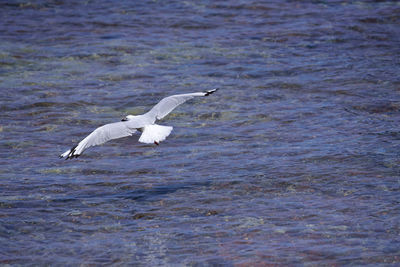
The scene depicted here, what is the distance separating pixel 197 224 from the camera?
7598mm

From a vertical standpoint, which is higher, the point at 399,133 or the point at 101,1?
the point at 101,1

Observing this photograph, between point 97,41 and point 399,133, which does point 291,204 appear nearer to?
point 399,133

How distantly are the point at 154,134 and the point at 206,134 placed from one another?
7.65 ft

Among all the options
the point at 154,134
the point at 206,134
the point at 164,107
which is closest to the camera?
the point at 154,134

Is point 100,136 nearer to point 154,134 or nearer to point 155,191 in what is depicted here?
point 154,134

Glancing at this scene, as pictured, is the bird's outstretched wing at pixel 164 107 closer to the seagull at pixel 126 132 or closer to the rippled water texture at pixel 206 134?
the seagull at pixel 126 132

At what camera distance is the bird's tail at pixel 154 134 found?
8.23 metres

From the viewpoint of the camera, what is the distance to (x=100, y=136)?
Answer: 8.52 metres

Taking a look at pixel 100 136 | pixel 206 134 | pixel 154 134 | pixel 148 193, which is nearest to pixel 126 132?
pixel 100 136

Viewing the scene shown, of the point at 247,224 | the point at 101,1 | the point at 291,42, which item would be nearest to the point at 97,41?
the point at 101,1

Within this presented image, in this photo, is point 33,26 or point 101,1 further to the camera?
point 101,1

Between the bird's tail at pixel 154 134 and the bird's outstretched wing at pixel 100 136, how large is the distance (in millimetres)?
270

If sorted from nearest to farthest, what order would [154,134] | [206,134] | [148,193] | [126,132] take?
[154,134] → [148,193] → [126,132] → [206,134]

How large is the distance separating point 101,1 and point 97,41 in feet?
9.73
